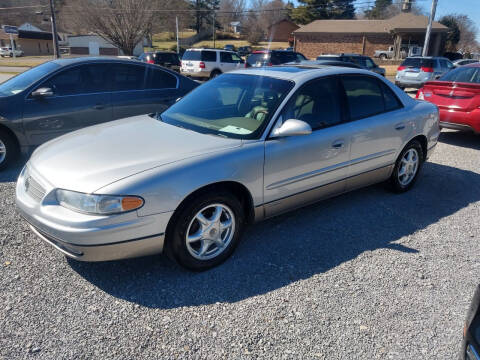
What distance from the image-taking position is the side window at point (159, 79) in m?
6.57

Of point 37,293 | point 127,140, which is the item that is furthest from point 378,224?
point 37,293

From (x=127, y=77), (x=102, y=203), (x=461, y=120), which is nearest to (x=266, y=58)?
(x=461, y=120)

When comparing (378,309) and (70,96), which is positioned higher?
(70,96)

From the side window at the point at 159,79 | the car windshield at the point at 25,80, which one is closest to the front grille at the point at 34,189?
the car windshield at the point at 25,80

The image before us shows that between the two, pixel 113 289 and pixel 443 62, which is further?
A: pixel 443 62

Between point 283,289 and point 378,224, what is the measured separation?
5.49 ft

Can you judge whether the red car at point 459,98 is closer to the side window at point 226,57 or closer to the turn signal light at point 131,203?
the turn signal light at point 131,203

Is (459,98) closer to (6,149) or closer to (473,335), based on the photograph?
(473,335)

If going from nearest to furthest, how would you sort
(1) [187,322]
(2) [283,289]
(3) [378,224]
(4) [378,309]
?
(1) [187,322] < (4) [378,309] < (2) [283,289] < (3) [378,224]

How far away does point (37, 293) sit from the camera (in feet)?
9.49

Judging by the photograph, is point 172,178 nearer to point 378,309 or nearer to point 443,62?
point 378,309

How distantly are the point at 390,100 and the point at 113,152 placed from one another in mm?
3296

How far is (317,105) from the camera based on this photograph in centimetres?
385

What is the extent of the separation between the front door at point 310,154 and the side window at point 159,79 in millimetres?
3586
